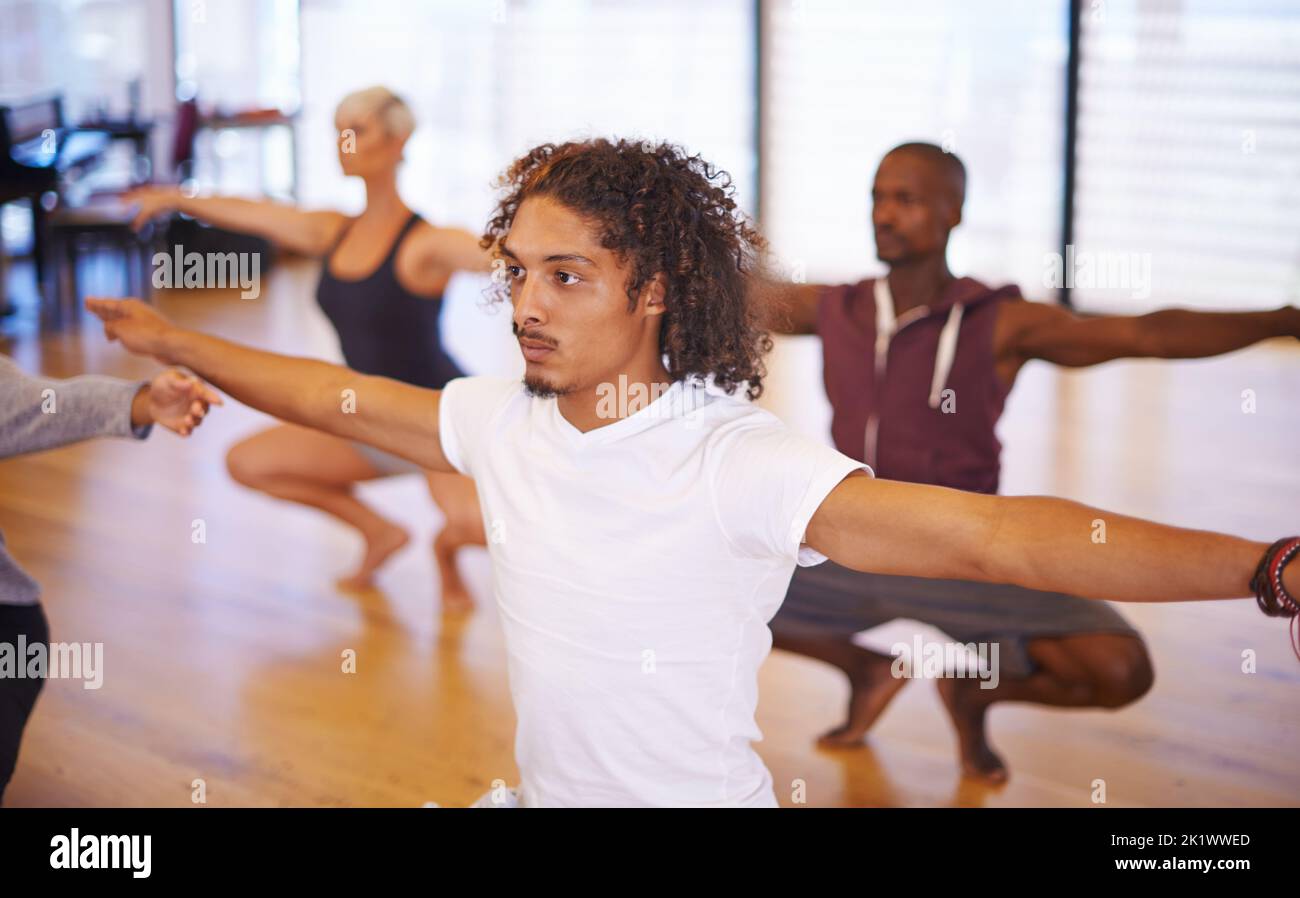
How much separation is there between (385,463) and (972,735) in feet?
5.27

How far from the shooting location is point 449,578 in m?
3.66

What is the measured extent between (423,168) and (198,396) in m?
8.43

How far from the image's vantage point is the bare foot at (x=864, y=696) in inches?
110

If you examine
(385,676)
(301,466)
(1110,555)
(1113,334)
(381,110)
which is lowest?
(385,676)

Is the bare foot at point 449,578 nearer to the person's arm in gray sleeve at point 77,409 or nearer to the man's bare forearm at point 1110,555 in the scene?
the person's arm in gray sleeve at point 77,409

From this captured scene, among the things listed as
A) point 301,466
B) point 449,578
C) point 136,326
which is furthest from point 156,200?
point 136,326

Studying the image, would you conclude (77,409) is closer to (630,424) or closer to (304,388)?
(304,388)

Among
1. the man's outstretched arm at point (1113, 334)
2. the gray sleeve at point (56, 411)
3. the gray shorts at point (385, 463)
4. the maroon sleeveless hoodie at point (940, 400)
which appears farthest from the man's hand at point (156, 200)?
the man's outstretched arm at point (1113, 334)

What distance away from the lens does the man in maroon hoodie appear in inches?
98.0

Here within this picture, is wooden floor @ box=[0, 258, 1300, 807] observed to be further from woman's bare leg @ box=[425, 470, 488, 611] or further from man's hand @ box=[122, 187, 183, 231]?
man's hand @ box=[122, 187, 183, 231]

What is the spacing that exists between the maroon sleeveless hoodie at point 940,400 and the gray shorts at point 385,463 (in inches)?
49.6

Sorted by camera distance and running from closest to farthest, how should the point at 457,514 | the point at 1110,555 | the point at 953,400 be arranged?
the point at 1110,555 → the point at 953,400 → the point at 457,514

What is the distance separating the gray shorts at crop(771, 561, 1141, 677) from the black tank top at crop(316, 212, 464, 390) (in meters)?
1.24

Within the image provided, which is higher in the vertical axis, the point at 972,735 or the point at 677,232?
the point at 677,232
